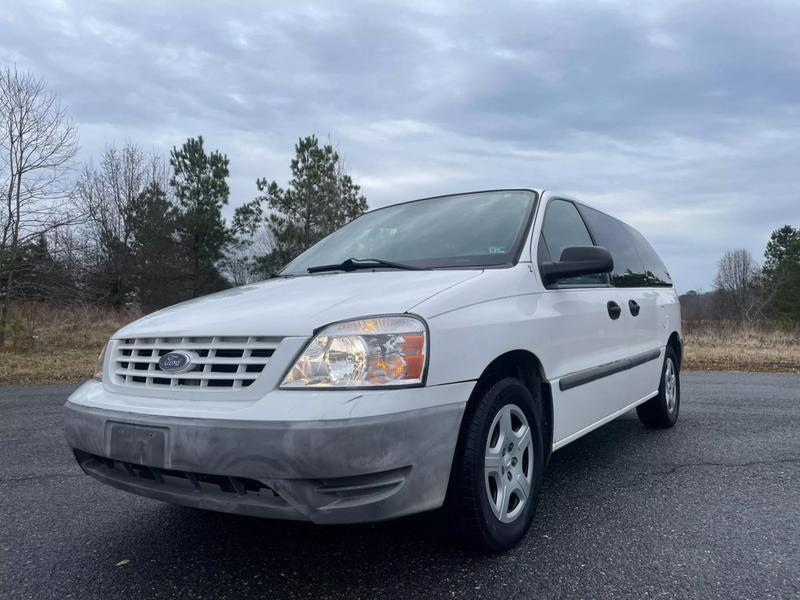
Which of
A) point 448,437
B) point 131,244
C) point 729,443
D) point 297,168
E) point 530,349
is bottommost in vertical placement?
point 729,443

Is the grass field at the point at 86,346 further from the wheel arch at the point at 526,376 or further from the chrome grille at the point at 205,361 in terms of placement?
the wheel arch at the point at 526,376

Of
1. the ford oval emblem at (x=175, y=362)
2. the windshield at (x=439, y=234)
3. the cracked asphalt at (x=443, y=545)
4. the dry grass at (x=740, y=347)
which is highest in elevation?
the windshield at (x=439, y=234)

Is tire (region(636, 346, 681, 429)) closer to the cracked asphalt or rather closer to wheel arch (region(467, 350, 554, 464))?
the cracked asphalt

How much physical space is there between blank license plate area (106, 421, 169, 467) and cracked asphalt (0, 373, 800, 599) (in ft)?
1.69

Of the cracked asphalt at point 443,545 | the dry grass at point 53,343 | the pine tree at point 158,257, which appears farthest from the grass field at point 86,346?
the pine tree at point 158,257

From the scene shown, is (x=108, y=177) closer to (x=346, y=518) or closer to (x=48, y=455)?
(x=48, y=455)

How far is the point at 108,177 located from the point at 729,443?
125 feet

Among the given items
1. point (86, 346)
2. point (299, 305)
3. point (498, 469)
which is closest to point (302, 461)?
point (299, 305)

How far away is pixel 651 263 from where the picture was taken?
17.5 ft

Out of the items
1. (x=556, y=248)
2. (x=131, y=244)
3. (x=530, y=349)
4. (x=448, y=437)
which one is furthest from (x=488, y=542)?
(x=131, y=244)

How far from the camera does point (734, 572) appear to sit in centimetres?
244

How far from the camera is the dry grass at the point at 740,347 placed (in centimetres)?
1097

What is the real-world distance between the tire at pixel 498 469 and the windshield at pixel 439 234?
0.74 metres

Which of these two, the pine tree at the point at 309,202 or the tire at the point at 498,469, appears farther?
the pine tree at the point at 309,202
